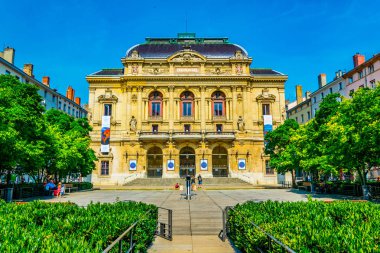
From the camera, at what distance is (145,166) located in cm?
5878

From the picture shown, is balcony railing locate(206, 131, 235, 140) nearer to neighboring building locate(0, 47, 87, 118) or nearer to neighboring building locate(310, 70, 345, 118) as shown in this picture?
Answer: neighboring building locate(310, 70, 345, 118)

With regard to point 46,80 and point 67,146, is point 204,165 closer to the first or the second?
point 67,146

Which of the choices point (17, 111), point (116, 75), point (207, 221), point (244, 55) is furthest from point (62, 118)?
point (244, 55)

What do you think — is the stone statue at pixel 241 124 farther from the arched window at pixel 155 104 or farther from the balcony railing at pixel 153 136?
the arched window at pixel 155 104

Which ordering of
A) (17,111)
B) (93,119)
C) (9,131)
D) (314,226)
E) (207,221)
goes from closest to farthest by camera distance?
(314,226) < (207,221) < (9,131) < (17,111) < (93,119)

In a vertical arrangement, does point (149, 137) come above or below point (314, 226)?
above

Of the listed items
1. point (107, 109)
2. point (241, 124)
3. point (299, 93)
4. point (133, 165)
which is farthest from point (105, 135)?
point (299, 93)

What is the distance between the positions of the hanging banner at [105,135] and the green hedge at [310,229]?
51883 mm

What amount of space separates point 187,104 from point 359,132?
41.6 meters

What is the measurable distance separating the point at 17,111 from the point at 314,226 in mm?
23342

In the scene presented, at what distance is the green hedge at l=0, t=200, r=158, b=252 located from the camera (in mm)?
4965

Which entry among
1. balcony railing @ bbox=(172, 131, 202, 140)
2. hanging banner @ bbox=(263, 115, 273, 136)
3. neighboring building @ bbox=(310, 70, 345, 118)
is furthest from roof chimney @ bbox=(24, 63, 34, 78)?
neighboring building @ bbox=(310, 70, 345, 118)

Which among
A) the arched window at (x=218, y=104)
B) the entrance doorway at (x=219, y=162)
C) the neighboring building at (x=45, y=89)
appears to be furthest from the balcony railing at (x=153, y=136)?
the neighboring building at (x=45, y=89)

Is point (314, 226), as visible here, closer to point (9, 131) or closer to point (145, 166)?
point (9, 131)
